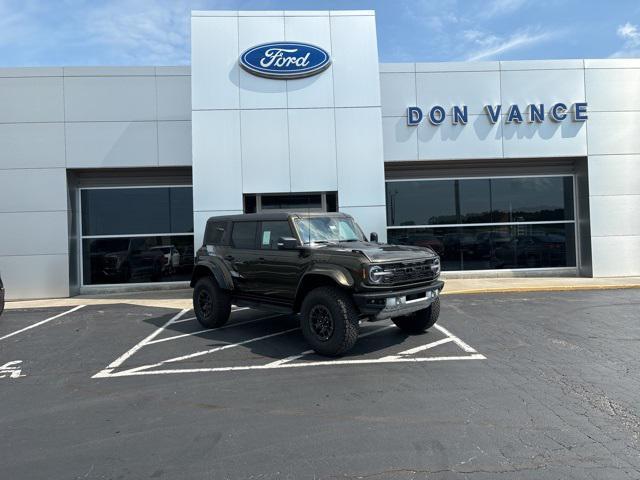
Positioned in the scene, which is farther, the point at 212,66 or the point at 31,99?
the point at 31,99

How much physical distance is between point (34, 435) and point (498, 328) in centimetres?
677

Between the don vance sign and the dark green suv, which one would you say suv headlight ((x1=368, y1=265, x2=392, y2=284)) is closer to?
the dark green suv

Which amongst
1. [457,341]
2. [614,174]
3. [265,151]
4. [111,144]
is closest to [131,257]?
[111,144]

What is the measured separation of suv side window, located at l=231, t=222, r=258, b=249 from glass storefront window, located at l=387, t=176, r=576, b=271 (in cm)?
808

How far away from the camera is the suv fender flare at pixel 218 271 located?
7.75m

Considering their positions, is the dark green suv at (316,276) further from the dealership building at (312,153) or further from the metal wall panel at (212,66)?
the metal wall panel at (212,66)

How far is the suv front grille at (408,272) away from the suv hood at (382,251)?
0.28 feet

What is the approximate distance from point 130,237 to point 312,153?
22.3 ft

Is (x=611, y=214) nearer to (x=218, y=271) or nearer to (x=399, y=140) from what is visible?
(x=399, y=140)

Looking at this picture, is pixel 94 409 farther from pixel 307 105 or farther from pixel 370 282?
pixel 307 105

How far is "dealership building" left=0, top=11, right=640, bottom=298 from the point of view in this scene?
12656mm

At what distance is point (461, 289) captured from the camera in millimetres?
12430

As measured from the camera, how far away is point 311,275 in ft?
21.0

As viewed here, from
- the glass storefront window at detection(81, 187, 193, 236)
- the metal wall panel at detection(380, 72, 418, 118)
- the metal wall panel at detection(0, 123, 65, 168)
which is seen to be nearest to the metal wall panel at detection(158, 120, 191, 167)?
the glass storefront window at detection(81, 187, 193, 236)
